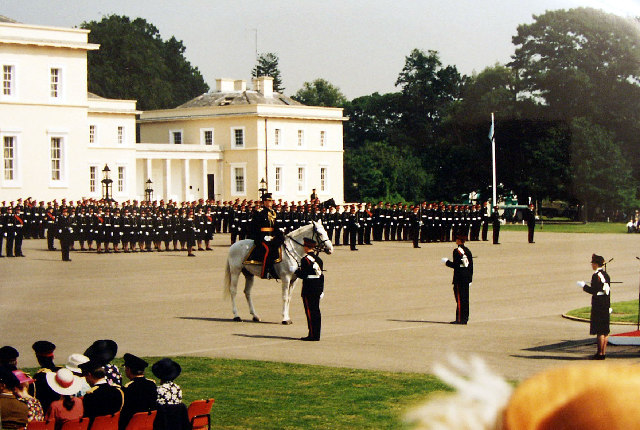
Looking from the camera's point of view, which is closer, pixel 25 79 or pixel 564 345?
pixel 564 345

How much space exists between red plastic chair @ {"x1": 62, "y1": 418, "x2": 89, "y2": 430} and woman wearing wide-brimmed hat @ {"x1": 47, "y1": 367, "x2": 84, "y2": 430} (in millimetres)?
38

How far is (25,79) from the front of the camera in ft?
46.8

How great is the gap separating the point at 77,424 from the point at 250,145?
58.2 ft

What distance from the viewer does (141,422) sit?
537 centimetres

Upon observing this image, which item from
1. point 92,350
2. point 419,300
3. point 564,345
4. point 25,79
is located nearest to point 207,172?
point 419,300

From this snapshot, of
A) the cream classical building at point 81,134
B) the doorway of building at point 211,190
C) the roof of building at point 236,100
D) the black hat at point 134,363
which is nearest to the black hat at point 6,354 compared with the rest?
the black hat at point 134,363

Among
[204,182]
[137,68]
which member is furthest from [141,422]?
[204,182]

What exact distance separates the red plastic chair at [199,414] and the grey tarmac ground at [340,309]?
1682 millimetres

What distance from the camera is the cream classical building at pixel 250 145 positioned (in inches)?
526

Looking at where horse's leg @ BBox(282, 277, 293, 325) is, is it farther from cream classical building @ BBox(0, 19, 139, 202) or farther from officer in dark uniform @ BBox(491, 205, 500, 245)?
officer in dark uniform @ BBox(491, 205, 500, 245)

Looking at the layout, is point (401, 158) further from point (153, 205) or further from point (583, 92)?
point (153, 205)

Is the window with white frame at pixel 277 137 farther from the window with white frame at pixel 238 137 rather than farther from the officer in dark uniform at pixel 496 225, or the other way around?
the officer in dark uniform at pixel 496 225

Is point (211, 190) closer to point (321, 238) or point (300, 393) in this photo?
point (321, 238)

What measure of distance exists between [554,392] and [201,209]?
1145 inches
